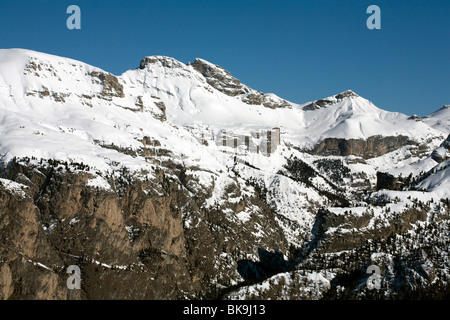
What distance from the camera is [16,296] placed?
19988 centimetres

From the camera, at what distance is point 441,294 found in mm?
196500
